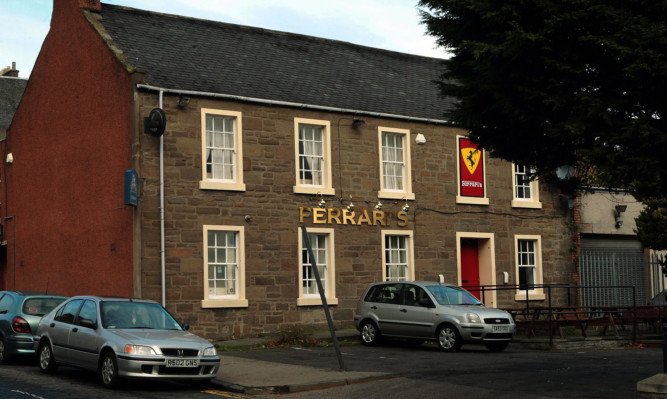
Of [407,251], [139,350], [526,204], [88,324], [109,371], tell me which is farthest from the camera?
[526,204]

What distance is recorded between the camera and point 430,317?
20.0 metres

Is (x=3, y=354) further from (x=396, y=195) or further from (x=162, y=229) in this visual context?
(x=396, y=195)

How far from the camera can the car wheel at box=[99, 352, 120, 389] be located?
13.3 metres

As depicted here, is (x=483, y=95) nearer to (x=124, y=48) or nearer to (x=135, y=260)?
(x=135, y=260)

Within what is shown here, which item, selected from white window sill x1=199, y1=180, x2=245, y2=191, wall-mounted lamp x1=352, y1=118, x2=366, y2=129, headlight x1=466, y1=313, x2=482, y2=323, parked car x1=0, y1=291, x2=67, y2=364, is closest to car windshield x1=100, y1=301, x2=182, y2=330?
parked car x1=0, y1=291, x2=67, y2=364

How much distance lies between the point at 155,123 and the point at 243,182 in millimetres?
3004

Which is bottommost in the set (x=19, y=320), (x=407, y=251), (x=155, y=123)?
(x=19, y=320)

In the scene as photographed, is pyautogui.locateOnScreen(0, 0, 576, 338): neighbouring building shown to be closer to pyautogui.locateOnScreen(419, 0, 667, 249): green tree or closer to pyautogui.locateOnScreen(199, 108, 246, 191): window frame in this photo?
pyautogui.locateOnScreen(199, 108, 246, 191): window frame

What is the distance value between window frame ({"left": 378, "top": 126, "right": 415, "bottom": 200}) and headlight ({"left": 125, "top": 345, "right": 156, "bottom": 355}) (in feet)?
43.7

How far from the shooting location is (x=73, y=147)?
83.8 ft

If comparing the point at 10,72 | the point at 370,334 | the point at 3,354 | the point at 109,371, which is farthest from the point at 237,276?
the point at 10,72

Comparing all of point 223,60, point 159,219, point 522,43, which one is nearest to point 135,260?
point 159,219

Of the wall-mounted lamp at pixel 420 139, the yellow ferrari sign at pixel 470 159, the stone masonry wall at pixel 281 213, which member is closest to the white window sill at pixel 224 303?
the stone masonry wall at pixel 281 213

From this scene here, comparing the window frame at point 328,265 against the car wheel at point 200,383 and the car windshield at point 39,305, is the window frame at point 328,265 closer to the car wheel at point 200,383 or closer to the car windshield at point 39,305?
the car windshield at point 39,305
